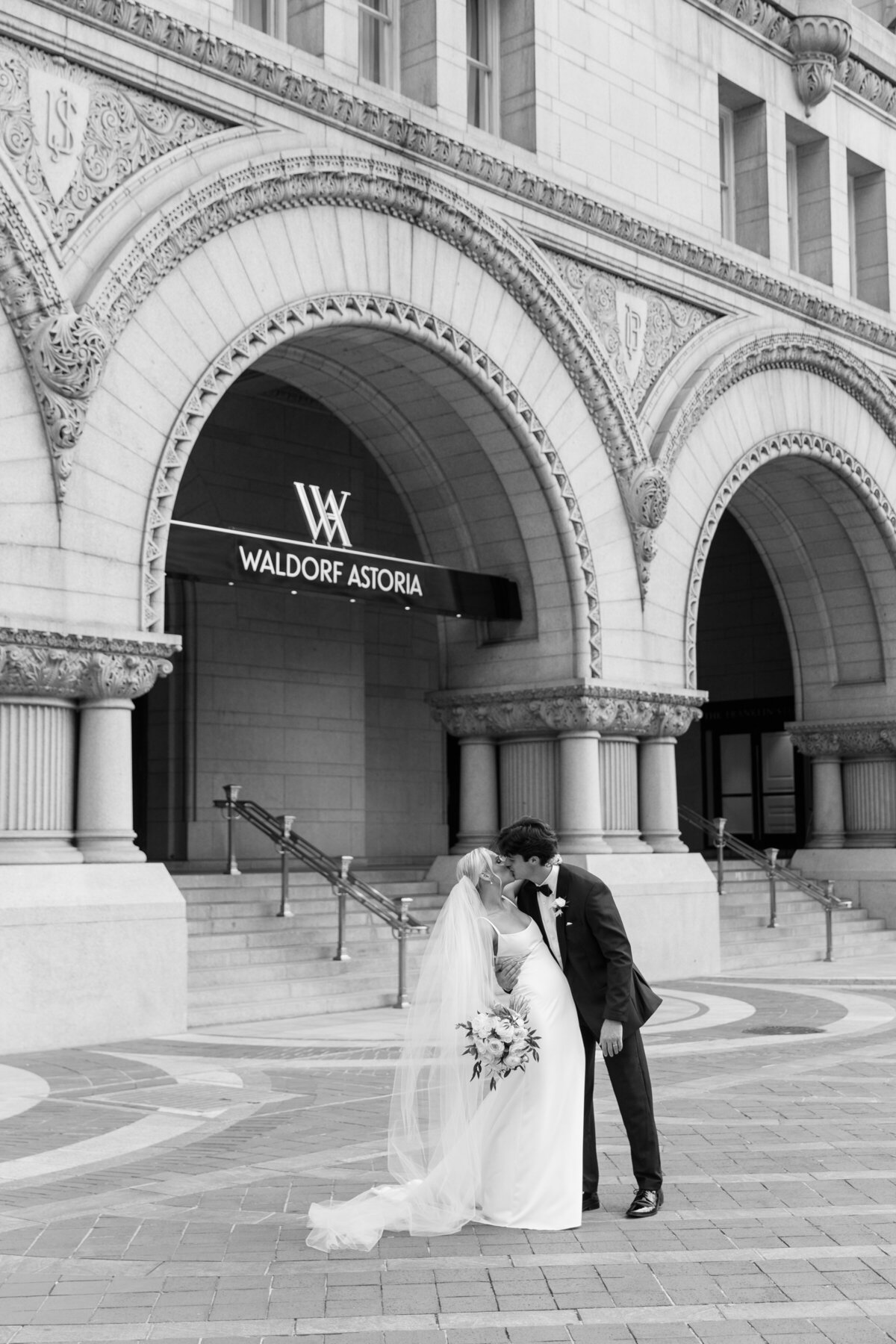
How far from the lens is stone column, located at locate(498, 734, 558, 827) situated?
18688mm

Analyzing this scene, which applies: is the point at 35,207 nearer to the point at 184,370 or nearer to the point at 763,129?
the point at 184,370

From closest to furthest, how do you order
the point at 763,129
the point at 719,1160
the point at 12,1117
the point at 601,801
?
the point at 719,1160
the point at 12,1117
the point at 601,801
the point at 763,129

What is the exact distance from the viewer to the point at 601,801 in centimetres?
1862

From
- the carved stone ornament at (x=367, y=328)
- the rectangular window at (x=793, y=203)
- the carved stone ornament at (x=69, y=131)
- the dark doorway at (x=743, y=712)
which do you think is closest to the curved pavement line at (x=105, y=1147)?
the carved stone ornament at (x=367, y=328)

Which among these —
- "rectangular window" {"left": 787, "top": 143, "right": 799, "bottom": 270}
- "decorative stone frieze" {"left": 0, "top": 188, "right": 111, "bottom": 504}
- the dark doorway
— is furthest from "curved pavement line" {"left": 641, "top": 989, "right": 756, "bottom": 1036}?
the dark doorway

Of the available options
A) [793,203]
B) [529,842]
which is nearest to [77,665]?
[529,842]

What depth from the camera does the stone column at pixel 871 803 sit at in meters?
25.0

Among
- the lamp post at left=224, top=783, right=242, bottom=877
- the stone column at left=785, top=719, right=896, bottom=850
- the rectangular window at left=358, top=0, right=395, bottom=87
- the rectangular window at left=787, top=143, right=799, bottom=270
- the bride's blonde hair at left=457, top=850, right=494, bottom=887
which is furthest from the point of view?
the stone column at left=785, top=719, right=896, bottom=850

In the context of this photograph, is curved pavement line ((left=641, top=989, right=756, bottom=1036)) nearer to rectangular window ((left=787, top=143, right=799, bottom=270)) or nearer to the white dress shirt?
the white dress shirt

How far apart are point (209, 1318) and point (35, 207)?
1000 cm

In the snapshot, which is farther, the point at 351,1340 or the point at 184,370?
the point at 184,370

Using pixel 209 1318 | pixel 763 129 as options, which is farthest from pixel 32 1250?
pixel 763 129

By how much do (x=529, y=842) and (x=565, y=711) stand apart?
1073 centimetres

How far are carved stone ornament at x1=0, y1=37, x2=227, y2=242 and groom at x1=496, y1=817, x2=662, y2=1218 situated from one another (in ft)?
27.2
